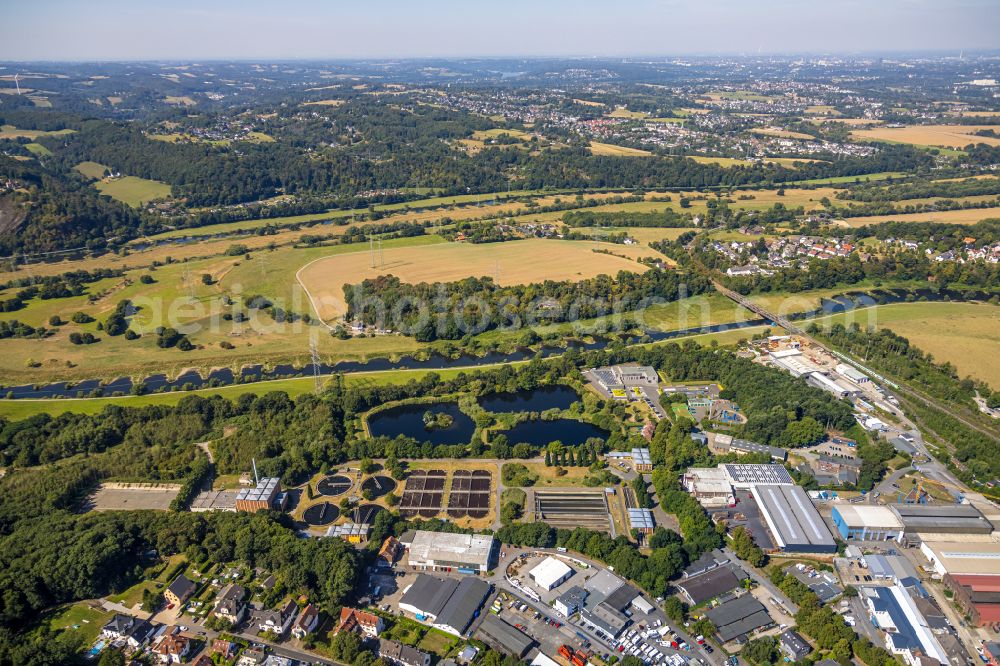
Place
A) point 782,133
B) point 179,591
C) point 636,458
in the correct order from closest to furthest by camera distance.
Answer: point 179,591, point 636,458, point 782,133

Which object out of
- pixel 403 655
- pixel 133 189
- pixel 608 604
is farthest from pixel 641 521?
pixel 133 189

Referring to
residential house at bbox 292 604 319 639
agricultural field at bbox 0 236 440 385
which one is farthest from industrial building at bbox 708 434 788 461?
agricultural field at bbox 0 236 440 385

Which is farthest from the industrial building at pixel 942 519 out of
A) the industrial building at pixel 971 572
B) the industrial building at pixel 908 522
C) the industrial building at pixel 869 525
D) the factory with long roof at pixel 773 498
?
the factory with long roof at pixel 773 498

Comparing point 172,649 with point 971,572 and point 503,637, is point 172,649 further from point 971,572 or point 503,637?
point 971,572

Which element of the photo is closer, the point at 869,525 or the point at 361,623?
the point at 361,623

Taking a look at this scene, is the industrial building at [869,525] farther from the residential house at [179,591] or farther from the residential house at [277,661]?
the residential house at [179,591]

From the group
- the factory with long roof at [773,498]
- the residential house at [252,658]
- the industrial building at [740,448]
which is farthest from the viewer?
the industrial building at [740,448]
